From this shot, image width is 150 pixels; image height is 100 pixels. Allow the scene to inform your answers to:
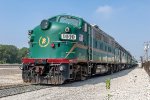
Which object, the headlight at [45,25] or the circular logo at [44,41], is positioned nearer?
the circular logo at [44,41]

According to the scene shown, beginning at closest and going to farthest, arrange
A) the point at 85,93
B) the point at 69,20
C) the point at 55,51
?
the point at 85,93 → the point at 55,51 → the point at 69,20

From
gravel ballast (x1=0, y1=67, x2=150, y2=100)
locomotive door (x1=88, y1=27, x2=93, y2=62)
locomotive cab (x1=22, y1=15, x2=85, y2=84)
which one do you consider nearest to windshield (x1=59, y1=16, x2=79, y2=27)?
locomotive cab (x1=22, y1=15, x2=85, y2=84)

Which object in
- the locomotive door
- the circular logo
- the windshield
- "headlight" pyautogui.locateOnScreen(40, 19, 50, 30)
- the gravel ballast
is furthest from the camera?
the locomotive door

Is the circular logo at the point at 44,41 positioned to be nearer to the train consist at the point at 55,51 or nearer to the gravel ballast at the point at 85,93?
the train consist at the point at 55,51

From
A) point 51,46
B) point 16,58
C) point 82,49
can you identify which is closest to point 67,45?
point 51,46

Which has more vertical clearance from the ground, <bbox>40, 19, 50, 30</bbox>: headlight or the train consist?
<bbox>40, 19, 50, 30</bbox>: headlight

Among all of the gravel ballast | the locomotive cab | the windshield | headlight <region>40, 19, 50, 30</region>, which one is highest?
the windshield

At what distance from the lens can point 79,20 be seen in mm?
18891

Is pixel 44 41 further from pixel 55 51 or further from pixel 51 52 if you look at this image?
pixel 55 51

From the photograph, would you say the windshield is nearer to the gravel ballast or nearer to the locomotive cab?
the locomotive cab

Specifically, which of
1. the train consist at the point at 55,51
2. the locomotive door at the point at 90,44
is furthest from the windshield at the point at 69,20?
the locomotive door at the point at 90,44

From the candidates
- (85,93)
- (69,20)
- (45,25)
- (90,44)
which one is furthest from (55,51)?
(90,44)

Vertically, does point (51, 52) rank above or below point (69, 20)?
below

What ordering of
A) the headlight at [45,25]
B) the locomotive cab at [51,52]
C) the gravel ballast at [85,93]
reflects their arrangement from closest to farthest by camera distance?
the gravel ballast at [85,93] → the locomotive cab at [51,52] → the headlight at [45,25]
